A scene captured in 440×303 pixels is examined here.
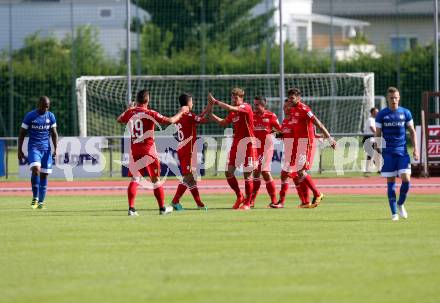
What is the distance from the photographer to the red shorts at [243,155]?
20459 mm

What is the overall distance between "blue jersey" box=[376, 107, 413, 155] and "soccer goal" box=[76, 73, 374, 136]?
1939 cm

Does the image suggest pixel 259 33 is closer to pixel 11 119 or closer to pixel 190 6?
pixel 190 6

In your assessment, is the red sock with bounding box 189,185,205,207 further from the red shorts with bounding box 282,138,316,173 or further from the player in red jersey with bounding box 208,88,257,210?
the red shorts with bounding box 282,138,316,173

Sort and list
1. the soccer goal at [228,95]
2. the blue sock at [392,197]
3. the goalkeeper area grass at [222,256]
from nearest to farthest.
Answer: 1. the goalkeeper area grass at [222,256]
2. the blue sock at [392,197]
3. the soccer goal at [228,95]

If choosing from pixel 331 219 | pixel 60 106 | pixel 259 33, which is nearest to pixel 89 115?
pixel 60 106

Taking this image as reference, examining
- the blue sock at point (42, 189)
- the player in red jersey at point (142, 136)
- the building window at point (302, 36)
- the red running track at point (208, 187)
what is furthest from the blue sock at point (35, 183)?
the building window at point (302, 36)

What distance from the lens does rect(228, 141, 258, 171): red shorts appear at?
2046 cm

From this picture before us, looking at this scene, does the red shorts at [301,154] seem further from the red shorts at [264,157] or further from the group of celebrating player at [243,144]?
the red shorts at [264,157]

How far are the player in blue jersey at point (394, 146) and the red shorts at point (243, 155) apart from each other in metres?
3.55

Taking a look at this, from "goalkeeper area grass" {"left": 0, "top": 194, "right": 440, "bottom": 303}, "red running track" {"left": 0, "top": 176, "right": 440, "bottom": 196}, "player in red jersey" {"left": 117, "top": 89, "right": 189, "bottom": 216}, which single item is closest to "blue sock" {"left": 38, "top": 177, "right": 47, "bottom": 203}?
"goalkeeper area grass" {"left": 0, "top": 194, "right": 440, "bottom": 303}

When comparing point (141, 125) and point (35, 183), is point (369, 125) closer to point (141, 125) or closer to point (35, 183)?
point (35, 183)

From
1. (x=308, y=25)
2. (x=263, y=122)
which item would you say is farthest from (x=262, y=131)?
(x=308, y=25)

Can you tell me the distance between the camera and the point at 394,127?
57.2 feet

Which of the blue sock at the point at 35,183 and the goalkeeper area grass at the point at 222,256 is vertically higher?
the blue sock at the point at 35,183
